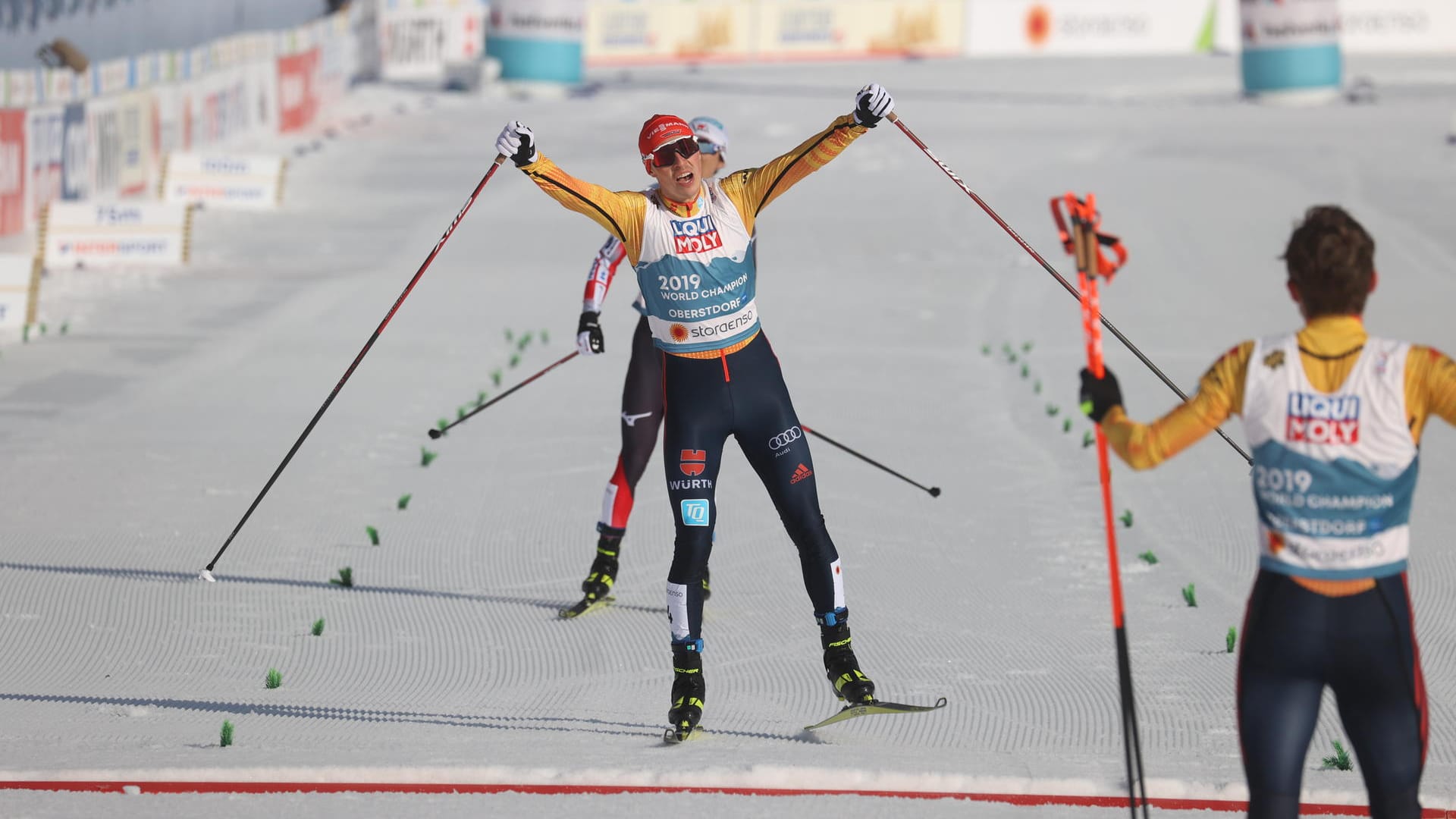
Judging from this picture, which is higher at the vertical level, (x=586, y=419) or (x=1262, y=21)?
(x=1262, y=21)

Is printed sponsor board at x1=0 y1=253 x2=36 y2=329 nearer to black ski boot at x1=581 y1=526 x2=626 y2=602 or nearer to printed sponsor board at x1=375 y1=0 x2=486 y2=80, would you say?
black ski boot at x1=581 y1=526 x2=626 y2=602

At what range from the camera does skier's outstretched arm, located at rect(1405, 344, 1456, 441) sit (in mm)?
3840

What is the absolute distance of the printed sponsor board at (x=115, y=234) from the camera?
16.6m

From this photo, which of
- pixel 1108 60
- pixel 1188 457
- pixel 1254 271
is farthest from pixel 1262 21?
pixel 1188 457

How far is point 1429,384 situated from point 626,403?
13.4ft

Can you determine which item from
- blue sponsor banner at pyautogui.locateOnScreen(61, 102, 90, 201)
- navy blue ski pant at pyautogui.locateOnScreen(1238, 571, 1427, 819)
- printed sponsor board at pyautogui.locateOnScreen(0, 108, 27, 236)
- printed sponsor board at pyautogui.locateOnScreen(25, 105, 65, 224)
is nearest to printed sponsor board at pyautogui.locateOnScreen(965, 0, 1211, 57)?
blue sponsor banner at pyautogui.locateOnScreen(61, 102, 90, 201)

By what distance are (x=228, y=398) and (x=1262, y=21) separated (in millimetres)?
20339

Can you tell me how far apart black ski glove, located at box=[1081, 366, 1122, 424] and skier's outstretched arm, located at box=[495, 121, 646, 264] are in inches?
81.9

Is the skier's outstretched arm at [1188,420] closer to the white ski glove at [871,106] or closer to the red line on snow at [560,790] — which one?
the red line on snow at [560,790]

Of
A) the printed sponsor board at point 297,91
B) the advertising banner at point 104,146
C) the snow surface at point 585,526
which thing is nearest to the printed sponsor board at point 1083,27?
the printed sponsor board at point 297,91

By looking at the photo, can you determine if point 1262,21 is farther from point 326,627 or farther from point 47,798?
point 47,798

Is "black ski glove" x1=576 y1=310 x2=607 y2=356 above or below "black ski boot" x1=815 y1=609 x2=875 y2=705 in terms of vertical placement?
above

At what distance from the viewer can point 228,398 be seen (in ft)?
38.5

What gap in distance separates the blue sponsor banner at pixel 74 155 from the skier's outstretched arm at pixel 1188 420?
53.0ft
